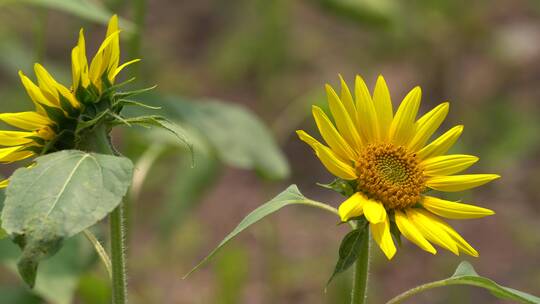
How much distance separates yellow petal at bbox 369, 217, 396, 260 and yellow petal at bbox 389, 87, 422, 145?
0.16 meters

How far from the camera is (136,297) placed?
258 cm

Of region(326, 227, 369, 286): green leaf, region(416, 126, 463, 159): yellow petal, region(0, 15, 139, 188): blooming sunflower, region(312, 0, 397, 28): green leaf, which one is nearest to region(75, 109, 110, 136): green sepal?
region(0, 15, 139, 188): blooming sunflower

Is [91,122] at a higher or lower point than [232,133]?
higher

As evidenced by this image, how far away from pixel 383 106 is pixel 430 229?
17 centimetres

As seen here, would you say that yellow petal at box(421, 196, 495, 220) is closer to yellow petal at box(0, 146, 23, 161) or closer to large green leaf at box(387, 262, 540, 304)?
large green leaf at box(387, 262, 540, 304)

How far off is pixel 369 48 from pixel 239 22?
633mm

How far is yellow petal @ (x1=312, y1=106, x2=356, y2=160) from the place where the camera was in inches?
43.8

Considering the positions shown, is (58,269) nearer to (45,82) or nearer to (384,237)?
(45,82)

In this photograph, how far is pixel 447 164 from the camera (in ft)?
3.85

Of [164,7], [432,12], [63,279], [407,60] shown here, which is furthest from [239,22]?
[63,279]

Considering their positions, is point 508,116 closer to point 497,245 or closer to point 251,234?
point 497,245

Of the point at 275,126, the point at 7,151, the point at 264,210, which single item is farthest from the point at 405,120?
the point at 275,126

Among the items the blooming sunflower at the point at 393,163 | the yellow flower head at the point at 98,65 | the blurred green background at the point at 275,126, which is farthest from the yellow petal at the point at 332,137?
the blurred green background at the point at 275,126

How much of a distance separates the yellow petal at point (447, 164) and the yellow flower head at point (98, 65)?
15.1 inches
